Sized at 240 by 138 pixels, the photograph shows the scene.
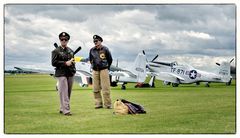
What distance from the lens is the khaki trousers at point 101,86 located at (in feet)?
29.5

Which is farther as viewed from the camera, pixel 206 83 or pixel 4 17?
pixel 206 83

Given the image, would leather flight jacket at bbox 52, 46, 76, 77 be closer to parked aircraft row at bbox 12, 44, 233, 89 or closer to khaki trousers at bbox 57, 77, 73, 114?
khaki trousers at bbox 57, 77, 73, 114

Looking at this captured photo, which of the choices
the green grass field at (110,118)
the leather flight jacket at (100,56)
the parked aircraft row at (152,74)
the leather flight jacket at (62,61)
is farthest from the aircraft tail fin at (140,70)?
the leather flight jacket at (62,61)

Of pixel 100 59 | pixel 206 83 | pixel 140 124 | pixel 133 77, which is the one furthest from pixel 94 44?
pixel 206 83

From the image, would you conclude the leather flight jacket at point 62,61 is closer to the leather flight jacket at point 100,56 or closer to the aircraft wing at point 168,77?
the leather flight jacket at point 100,56

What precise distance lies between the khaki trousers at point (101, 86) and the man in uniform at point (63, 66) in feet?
2.54

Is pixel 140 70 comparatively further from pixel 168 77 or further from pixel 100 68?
pixel 100 68

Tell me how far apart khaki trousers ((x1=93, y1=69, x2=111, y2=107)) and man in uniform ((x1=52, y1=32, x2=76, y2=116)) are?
78 cm

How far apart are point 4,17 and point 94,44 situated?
5.85 feet

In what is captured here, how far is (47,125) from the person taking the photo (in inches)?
296

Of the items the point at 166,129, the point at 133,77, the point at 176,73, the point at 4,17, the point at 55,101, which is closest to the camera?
the point at 166,129

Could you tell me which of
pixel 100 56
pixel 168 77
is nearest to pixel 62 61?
pixel 100 56

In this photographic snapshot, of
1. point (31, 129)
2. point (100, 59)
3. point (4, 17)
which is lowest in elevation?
point (31, 129)

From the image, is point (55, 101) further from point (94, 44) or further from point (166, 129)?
point (166, 129)
